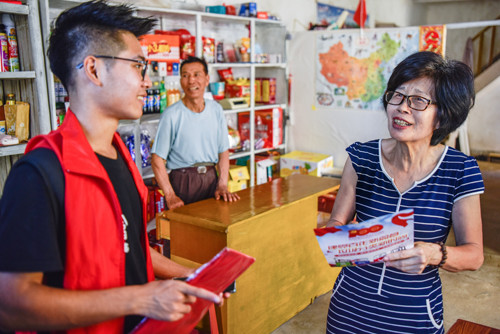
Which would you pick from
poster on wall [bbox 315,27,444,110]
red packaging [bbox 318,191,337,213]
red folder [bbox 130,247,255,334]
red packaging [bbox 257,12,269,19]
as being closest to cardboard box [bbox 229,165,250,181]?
red packaging [bbox 318,191,337,213]

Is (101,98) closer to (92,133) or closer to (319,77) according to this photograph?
(92,133)

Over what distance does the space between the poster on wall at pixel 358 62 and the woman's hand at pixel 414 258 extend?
3486 mm

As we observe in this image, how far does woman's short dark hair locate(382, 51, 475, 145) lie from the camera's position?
4.75ft

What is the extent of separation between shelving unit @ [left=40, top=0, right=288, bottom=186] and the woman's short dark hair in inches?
104

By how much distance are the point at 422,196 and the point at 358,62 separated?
12.2 feet

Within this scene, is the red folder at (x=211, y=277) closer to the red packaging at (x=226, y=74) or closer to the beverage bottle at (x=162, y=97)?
the beverage bottle at (x=162, y=97)

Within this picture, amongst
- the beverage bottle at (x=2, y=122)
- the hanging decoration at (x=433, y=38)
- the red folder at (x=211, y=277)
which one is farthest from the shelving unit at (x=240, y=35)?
the red folder at (x=211, y=277)

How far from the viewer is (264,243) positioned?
2.49m

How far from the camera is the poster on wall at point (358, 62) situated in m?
4.57

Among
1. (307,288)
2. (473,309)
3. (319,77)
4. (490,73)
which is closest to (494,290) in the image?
(473,309)

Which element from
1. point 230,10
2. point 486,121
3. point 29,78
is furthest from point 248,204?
point 486,121

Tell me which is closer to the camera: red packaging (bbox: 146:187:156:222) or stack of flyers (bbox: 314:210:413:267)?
stack of flyers (bbox: 314:210:413:267)

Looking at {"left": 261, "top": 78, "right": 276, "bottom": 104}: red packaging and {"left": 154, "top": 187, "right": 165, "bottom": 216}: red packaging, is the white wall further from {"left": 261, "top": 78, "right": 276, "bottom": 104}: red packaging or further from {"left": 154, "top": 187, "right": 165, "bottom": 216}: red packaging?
{"left": 154, "top": 187, "right": 165, "bottom": 216}: red packaging

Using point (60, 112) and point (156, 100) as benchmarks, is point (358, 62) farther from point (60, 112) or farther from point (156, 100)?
point (60, 112)
